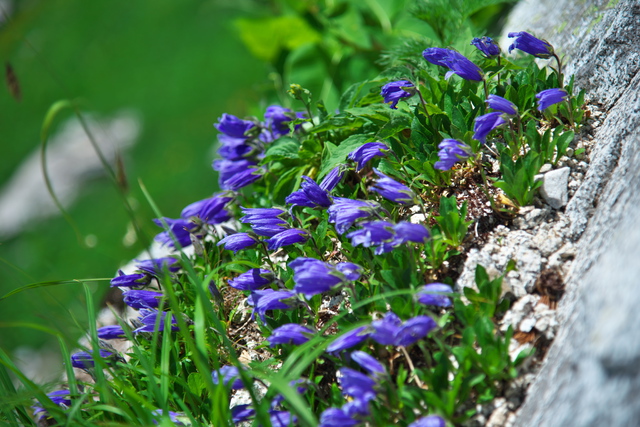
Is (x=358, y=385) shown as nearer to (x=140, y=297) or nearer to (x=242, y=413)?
(x=242, y=413)

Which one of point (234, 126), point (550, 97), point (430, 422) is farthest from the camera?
point (234, 126)

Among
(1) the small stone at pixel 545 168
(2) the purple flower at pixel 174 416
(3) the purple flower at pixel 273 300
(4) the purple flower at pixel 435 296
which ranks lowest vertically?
(2) the purple flower at pixel 174 416

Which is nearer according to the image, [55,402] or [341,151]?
[55,402]

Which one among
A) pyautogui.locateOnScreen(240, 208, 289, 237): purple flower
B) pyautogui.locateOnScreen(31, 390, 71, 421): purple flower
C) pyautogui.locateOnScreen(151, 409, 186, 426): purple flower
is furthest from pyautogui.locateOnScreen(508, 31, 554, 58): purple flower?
pyautogui.locateOnScreen(31, 390, 71, 421): purple flower

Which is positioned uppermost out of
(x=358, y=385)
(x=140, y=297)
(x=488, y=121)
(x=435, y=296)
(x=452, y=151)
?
(x=488, y=121)

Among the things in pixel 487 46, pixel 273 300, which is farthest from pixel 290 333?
pixel 487 46

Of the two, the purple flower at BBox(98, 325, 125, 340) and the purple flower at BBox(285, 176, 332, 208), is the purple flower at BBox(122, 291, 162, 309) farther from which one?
the purple flower at BBox(285, 176, 332, 208)

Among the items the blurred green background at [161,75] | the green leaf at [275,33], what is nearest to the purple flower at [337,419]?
the blurred green background at [161,75]

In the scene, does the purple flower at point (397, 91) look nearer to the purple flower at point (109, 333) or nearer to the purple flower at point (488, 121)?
the purple flower at point (488, 121)
